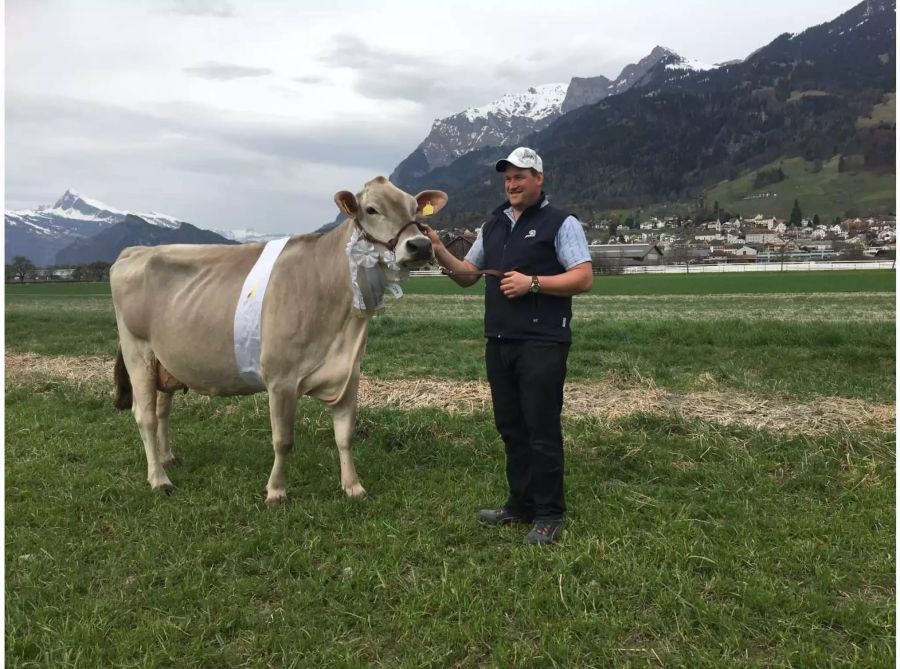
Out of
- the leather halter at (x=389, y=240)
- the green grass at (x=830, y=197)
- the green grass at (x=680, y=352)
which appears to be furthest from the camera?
the green grass at (x=830, y=197)

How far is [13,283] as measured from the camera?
237ft

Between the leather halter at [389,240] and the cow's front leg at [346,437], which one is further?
the cow's front leg at [346,437]

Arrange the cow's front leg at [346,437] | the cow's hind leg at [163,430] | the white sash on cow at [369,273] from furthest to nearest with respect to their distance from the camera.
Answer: the cow's hind leg at [163,430], the cow's front leg at [346,437], the white sash on cow at [369,273]

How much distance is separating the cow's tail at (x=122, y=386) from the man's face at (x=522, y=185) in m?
4.71

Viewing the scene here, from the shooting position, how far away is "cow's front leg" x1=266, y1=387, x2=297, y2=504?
5.46m

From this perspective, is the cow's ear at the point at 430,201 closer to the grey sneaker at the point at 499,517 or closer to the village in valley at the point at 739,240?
the grey sneaker at the point at 499,517

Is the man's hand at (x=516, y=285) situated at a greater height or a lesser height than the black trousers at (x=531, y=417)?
greater

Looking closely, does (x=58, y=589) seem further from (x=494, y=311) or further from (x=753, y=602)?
(x=753, y=602)

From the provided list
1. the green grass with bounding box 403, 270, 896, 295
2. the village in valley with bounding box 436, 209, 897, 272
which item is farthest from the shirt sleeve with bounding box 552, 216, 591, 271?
the village in valley with bounding box 436, 209, 897, 272

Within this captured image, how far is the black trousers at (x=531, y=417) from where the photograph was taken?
4.64 metres

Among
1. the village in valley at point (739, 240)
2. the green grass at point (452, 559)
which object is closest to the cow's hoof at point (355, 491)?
the green grass at point (452, 559)

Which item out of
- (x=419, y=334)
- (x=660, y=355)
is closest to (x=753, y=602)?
(x=660, y=355)

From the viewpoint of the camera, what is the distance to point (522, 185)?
182 inches

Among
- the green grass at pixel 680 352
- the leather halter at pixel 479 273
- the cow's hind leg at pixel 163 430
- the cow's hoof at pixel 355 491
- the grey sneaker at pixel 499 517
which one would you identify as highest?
the leather halter at pixel 479 273
